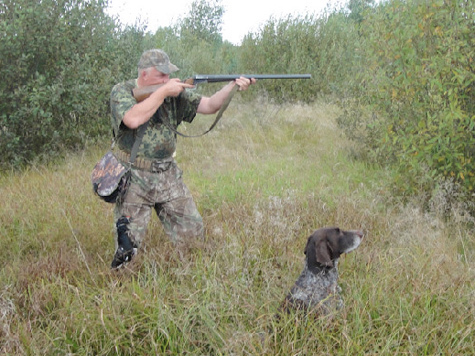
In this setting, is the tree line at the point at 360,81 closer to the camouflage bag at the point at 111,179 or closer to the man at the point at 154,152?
the man at the point at 154,152

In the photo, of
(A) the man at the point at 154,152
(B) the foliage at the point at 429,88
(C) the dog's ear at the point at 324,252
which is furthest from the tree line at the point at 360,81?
(C) the dog's ear at the point at 324,252

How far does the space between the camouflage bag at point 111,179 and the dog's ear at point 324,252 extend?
1690 mm

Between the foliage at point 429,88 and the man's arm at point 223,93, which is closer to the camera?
the man's arm at point 223,93

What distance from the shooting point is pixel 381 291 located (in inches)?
118

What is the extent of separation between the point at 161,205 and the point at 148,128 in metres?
0.69

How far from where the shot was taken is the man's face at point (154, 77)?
3.72 meters

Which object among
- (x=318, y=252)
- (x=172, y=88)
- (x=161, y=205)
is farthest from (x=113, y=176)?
(x=318, y=252)

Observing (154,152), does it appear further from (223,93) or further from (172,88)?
(223,93)

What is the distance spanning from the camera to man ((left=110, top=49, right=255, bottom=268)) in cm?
358

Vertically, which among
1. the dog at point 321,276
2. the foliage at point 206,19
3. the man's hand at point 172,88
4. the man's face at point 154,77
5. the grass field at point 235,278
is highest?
the foliage at point 206,19

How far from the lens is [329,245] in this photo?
114 inches

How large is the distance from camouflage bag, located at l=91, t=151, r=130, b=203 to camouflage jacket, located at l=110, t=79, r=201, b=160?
191 millimetres

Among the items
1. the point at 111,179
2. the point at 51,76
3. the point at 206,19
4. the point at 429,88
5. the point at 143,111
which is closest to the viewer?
the point at 143,111

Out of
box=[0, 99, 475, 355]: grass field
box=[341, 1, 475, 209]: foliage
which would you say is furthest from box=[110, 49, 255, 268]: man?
box=[341, 1, 475, 209]: foliage
